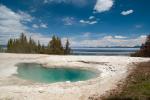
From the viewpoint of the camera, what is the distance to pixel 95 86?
12789 millimetres

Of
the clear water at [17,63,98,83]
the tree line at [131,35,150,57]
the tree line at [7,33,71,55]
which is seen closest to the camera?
the clear water at [17,63,98,83]

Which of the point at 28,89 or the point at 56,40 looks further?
the point at 56,40

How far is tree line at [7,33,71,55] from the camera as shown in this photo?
203 feet

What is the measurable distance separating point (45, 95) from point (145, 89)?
5618 millimetres

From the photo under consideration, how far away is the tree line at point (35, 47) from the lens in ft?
203

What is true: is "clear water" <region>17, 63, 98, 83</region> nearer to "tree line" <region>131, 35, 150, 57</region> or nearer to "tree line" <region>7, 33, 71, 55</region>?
"tree line" <region>131, 35, 150, 57</region>

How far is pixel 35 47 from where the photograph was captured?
71812 mm

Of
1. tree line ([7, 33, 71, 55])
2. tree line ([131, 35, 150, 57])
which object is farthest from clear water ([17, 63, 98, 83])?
tree line ([7, 33, 71, 55])

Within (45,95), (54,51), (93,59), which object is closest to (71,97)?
(45,95)

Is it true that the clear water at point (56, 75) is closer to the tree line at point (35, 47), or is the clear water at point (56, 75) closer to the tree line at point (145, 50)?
the tree line at point (145, 50)

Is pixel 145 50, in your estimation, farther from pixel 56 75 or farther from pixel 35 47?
pixel 35 47

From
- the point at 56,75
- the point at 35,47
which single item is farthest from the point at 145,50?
the point at 35,47

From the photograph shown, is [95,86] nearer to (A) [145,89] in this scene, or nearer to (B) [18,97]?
(A) [145,89]

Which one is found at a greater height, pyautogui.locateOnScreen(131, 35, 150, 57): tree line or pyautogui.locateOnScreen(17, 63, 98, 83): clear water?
pyautogui.locateOnScreen(131, 35, 150, 57): tree line
